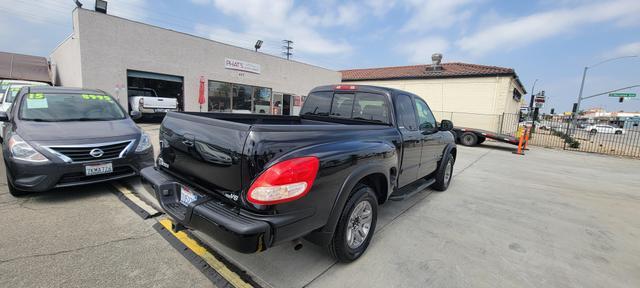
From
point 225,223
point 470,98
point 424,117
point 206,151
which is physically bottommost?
point 225,223

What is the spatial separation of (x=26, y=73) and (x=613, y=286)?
97.5ft

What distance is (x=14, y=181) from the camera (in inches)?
132

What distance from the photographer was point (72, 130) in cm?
379

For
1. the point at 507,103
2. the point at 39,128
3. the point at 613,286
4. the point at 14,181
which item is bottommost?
the point at 613,286

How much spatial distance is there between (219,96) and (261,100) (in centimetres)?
301

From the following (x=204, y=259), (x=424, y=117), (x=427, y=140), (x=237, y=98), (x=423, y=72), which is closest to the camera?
(x=204, y=259)

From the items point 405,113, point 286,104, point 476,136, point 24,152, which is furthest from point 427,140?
point 286,104

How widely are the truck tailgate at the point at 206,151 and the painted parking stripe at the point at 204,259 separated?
753 millimetres

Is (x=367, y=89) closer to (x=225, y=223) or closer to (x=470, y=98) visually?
(x=225, y=223)

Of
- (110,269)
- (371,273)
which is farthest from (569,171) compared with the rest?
(110,269)

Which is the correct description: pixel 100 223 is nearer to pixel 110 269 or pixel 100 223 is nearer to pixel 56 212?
pixel 56 212

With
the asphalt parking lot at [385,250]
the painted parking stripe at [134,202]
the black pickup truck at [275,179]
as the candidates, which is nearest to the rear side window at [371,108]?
the black pickup truck at [275,179]

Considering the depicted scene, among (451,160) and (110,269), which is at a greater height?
(451,160)

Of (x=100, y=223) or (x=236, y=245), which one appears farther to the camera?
(x=100, y=223)
